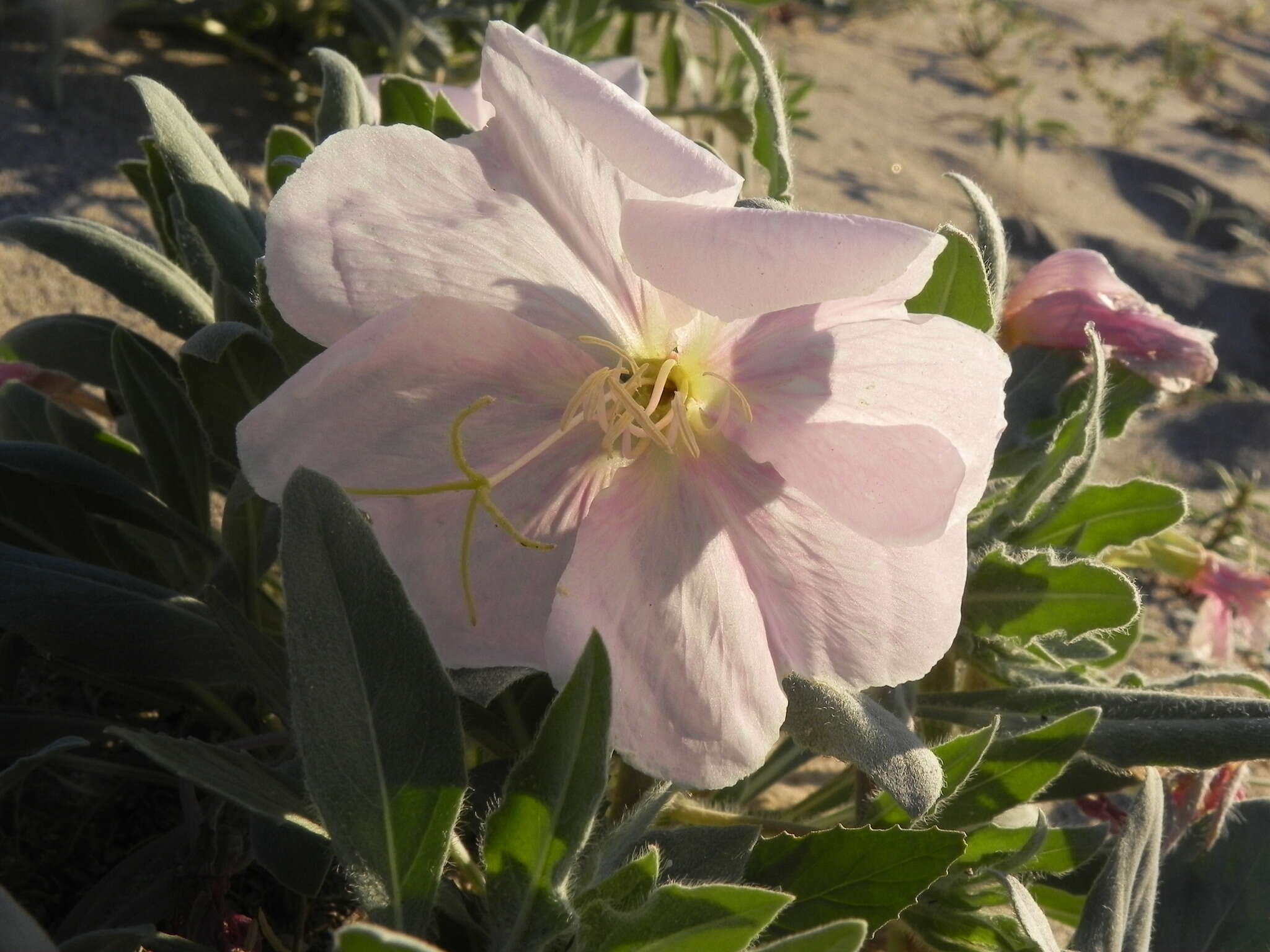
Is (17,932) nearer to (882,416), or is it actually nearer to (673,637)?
(673,637)

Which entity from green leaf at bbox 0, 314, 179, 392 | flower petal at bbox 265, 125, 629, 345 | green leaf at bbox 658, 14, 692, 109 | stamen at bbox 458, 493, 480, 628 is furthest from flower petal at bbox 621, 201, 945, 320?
green leaf at bbox 658, 14, 692, 109

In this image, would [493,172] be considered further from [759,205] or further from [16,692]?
[16,692]

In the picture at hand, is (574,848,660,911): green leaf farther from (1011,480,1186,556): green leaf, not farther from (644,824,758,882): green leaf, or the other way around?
(1011,480,1186,556): green leaf

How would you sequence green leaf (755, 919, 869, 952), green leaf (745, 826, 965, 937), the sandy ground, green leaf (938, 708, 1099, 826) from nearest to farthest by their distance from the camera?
green leaf (755, 919, 869, 952) → green leaf (745, 826, 965, 937) → green leaf (938, 708, 1099, 826) → the sandy ground

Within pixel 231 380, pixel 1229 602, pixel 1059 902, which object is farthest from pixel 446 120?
pixel 1229 602

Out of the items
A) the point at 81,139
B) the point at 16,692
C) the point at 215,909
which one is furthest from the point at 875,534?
the point at 81,139

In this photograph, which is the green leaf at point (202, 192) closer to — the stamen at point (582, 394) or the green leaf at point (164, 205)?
the green leaf at point (164, 205)

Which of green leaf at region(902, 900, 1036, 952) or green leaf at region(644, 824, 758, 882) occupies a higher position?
green leaf at region(644, 824, 758, 882)
